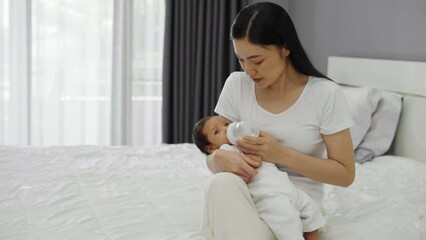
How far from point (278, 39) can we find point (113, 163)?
1.18m

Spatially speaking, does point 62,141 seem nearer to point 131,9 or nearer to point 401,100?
point 131,9

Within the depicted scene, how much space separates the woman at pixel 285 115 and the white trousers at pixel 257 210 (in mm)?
18

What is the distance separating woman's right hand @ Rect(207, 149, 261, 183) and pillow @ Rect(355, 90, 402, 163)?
1.30m

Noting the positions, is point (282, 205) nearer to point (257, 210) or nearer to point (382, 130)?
point (257, 210)

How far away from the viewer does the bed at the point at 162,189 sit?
1.64m

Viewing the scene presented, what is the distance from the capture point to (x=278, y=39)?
162cm

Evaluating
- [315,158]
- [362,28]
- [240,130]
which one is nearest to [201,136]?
[240,130]

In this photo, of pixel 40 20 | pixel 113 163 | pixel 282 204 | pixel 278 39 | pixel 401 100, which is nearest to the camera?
pixel 282 204

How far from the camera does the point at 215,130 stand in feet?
5.92

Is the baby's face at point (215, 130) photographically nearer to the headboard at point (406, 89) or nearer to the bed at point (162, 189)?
the bed at point (162, 189)

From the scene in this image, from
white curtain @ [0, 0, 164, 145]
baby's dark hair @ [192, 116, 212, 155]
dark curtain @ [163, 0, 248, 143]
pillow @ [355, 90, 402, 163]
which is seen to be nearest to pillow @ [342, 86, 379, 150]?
pillow @ [355, 90, 402, 163]

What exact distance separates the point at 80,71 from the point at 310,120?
2.55 m

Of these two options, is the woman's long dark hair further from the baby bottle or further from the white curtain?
the white curtain

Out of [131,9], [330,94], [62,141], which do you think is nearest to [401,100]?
[330,94]
